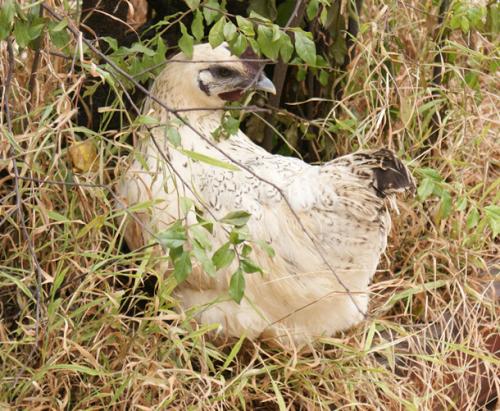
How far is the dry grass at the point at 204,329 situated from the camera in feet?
7.79

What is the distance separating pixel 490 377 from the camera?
2.74 m

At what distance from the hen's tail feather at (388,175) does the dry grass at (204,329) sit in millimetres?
135

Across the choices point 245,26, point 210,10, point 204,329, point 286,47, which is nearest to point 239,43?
point 245,26

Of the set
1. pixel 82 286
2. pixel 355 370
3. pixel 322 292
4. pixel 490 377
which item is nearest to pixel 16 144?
pixel 82 286

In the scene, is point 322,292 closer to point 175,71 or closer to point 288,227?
point 288,227

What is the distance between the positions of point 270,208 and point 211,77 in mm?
402

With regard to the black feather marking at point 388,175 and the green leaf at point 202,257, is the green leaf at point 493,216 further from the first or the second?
the green leaf at point 202,257

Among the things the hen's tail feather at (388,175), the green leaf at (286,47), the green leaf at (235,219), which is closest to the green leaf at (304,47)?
the green leaf at (286,47)

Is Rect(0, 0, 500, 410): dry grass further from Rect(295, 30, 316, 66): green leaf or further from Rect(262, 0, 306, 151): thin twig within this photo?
Rect(295, 30, 316, 66): green leaf

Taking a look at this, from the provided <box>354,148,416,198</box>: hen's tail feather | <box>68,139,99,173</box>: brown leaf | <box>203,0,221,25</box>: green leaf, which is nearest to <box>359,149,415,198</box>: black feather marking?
<box>354,148,416,198</box>: hen's tail feather

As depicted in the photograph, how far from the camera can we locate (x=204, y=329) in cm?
237

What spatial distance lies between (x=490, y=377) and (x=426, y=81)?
940mm

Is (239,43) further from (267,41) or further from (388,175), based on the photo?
(388,175)

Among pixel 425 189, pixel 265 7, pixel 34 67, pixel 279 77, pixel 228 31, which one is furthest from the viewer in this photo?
pixel 279 77
